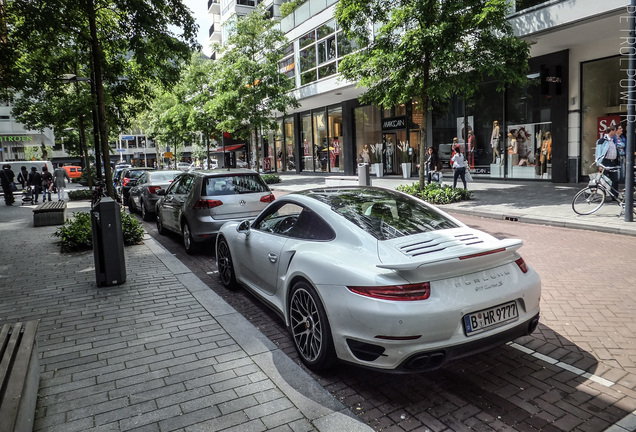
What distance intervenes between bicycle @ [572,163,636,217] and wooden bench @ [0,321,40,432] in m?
10.8

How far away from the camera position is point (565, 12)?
1335 cm

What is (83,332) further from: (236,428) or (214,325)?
(236,428)

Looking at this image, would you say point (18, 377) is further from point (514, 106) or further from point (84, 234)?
point (514, 106)

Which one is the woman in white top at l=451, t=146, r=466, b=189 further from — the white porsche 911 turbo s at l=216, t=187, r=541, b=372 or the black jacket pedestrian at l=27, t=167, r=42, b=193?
the black jacket pedestrian at l=27, t=167, r=42, b=193

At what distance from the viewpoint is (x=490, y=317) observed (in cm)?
310

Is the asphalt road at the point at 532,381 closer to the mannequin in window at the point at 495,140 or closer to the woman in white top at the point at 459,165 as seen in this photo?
the woman in white top at the point at 459,165

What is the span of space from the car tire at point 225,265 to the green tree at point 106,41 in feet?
14.1

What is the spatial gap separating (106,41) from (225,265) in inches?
293

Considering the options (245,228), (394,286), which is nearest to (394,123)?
(245,228)

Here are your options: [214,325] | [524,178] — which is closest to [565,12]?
[524,178]

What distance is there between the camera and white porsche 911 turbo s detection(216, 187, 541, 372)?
2.92m

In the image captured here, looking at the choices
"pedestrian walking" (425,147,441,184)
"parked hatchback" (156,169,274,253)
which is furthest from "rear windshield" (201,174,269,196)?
"pedestrian walking" (425,147,441,184)

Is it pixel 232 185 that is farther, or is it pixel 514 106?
pixel 514 106

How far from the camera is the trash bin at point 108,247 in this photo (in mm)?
6152
